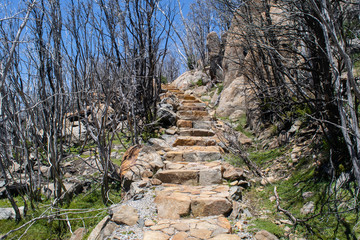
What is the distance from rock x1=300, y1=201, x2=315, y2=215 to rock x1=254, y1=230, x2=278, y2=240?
602 mm

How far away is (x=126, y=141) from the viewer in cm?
659

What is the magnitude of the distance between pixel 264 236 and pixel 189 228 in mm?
772

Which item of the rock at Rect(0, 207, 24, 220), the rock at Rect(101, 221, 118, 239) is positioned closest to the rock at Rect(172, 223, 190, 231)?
the rock at Rect(101, 221, 118, 239)

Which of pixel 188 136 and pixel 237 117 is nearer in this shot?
pixel 188 136

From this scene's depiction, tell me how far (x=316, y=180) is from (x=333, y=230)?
90 centimetres

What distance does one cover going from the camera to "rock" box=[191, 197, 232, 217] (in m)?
3.16

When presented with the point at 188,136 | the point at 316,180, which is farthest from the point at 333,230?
the point at 188,136

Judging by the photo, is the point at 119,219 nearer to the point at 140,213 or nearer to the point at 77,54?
the point at 140,213

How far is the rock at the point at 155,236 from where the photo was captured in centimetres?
262

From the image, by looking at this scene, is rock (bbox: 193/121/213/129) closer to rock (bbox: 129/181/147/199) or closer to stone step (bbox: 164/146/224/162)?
stone step (bbox: 164/146/224/162)

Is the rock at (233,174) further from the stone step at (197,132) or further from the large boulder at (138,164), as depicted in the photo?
the stone step at (197,132)

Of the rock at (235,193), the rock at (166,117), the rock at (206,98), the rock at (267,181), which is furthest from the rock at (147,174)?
the rock at (206,98)

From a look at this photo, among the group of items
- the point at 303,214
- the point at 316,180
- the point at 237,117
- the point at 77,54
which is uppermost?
the point at 77,54

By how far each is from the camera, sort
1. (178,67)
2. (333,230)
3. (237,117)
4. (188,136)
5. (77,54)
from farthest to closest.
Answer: (178,67)
(237,117)
(188,136)
(77,54)
(333,230)
